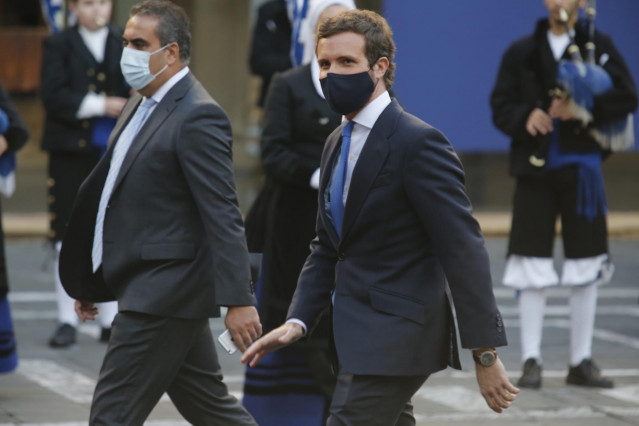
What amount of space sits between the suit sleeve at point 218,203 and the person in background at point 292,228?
139 cm

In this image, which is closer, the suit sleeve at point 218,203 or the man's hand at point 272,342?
the man's hand at point 272,342

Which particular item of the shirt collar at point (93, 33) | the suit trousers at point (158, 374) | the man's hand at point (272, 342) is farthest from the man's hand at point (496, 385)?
the shirt collar at point (93, 33)

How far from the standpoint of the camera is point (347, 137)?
437cm

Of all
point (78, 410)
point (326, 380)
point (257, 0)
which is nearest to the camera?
point (326, 380)

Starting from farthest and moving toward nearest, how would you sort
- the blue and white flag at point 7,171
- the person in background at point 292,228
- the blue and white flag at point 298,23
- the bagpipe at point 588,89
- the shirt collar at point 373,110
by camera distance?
1. the bagpipe at point 588,89
2. the blue and white flag at point 7,171
3. the blue and white flag at point 298,23
4. the person in background at point 292,228
5. the shirt collar at point 373,110

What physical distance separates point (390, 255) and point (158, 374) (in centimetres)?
112

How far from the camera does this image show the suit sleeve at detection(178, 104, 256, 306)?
4805mm

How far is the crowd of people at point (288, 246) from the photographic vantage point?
4172 millimetres

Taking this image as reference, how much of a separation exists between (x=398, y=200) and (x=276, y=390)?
230cm

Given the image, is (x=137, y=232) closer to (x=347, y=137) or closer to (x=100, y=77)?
(x=347, y=137)

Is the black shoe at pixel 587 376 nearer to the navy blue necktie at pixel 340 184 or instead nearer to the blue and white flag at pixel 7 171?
the blue and white flag at pixel 7 171

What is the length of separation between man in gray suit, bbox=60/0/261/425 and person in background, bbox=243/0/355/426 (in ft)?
3.60

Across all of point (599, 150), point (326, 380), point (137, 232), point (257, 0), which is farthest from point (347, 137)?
point (257, 0)

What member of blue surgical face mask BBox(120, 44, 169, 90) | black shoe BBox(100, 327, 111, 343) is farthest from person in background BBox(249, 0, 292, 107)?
blue surgical face mask BBox(120, 44, 169, 90)
